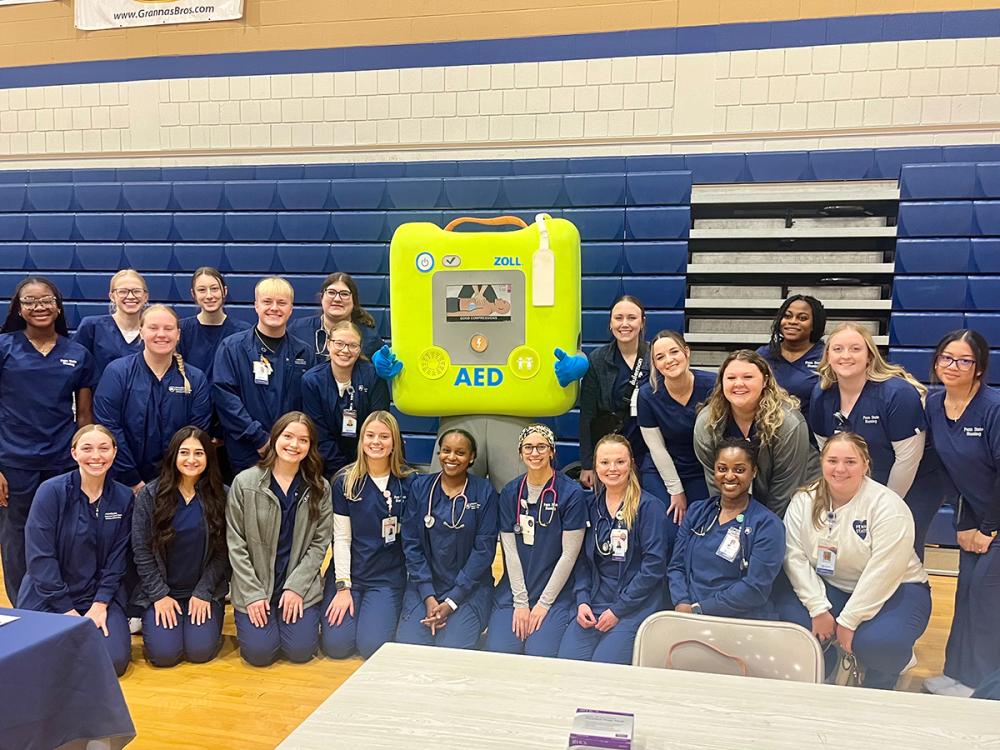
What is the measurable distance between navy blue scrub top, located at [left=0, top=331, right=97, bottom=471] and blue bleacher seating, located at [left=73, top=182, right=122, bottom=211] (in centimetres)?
306

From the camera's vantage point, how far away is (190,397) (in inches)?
121

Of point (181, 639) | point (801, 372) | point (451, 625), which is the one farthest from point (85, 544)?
point (801, 372)

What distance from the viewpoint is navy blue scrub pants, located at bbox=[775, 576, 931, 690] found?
237 centimetres

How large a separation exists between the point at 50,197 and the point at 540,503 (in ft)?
17.5

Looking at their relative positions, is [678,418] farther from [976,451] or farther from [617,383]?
[976,451]

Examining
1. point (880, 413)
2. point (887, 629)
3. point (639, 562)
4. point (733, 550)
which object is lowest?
point (887, 629)

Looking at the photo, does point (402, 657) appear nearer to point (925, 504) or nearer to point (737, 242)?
point (925, 504)

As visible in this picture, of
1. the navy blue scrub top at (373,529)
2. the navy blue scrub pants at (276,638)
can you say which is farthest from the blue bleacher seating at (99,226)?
the navy blue scrub pants at (276,638)

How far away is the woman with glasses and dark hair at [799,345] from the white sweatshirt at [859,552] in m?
0.72

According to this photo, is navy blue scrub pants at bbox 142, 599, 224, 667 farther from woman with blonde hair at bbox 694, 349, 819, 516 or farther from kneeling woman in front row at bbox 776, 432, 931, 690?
kneeling woman in front row at bbox 776, 432, 931, 690

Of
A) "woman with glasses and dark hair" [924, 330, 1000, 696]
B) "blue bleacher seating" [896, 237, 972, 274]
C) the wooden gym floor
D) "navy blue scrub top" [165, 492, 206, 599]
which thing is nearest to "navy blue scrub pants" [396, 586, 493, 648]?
the wooden gym floor

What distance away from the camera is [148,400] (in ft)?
9.80

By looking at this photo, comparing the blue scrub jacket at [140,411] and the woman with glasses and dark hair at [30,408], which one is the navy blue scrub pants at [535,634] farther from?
the woman with glasses and dark hair at [30,408]

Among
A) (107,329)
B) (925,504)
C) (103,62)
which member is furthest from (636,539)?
(103,62)
